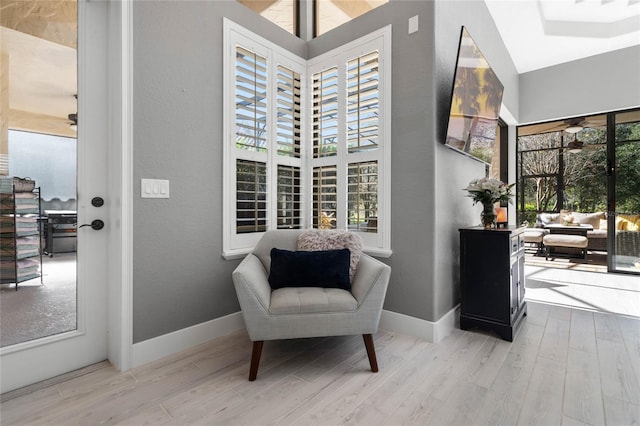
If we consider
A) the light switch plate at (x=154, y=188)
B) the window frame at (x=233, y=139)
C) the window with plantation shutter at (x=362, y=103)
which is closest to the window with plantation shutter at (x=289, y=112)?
the window frame at (x=233, y=139)

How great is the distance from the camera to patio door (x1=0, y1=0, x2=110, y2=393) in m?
1.86

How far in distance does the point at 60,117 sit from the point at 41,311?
1.15 m

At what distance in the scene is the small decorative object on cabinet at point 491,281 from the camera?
7.69 ft

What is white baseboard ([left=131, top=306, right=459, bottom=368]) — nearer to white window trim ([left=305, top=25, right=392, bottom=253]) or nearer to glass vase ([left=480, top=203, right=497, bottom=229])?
white window trim ([left=305, top=25, right=392, bottom=253])

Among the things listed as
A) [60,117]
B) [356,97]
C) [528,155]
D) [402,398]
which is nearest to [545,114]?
[528,155]

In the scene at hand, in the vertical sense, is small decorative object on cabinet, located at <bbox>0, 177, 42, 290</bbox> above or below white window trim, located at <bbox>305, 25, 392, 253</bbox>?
below

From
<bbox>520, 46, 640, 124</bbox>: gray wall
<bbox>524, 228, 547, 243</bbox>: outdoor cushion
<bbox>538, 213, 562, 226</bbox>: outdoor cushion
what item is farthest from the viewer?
<bbox>538, 213, 562, 226</bbox>: outdoor cushion

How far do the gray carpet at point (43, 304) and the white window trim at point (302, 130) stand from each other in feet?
3.14

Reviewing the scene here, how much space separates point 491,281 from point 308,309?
1.54 meters

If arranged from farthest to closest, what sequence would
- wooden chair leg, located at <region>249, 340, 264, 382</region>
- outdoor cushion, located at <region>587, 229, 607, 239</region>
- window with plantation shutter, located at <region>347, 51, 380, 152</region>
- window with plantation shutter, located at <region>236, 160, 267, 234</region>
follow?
outdoor cushion, located at <region>587, 229, 607, 239</region> < window with plantation shutter, located at <region>347, 51, 380, 152</region> < window with plantation shutter, located at <region>236, 160, 267, 234</region> < wooden chair leg, located at <region>249, 340, 264, 382</region>

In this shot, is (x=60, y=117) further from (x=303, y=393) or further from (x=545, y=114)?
(x=545, y=114)

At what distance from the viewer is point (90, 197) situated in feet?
6.26

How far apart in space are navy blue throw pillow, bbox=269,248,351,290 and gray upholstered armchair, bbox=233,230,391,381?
0.09 meters

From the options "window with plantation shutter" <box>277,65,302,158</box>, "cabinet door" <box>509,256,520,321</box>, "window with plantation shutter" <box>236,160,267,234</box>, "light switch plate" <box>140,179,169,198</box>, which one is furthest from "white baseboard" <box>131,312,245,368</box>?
"cabinet door" <box>509,256,520,321</box>
